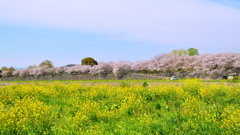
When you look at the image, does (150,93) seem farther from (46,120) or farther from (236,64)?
(236,64)

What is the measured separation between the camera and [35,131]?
7.01 meters

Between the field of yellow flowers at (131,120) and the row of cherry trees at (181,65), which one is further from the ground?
the row of cherry trees at (181,65)

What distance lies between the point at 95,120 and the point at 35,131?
253 centimetres

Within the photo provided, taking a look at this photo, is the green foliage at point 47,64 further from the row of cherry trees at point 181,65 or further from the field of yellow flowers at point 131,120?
the field of yellow flowers at point 131,120

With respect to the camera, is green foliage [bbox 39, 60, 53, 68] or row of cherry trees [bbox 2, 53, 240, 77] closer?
row of cherry trees [bbox 2, 53, 240, 77]

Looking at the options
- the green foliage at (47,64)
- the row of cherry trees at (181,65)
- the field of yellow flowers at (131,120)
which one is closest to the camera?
the field of yellow flowers at (131,120)

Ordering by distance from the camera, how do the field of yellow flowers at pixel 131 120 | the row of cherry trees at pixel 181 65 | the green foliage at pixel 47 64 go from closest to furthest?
1. the field of yellow flowers at pixel 131 120
2. the row of cherry trees at pixel 181 65
3. the green foliage at pixel 47 64

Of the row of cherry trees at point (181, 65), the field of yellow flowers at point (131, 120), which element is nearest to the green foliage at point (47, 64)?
the row of cherry trees at point (181, 65)

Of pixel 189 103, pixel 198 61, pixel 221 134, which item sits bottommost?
pixel 221 134

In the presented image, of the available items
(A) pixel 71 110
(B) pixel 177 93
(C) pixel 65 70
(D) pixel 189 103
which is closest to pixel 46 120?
(A) pixel 71 110


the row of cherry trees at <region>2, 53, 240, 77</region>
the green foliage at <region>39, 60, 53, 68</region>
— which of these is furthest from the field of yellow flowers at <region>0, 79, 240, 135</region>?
the green foliage at <region>39, 60, 53, 68</region>

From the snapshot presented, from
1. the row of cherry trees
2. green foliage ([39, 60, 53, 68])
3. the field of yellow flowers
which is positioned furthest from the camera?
green foliage ([39, 60, 53, 68])

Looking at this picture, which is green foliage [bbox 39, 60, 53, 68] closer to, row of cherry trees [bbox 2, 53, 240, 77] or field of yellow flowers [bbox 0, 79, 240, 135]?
row of cherry trees [bbox 2, 53, 240, 77]

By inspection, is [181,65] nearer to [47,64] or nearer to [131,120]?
[131,120]
